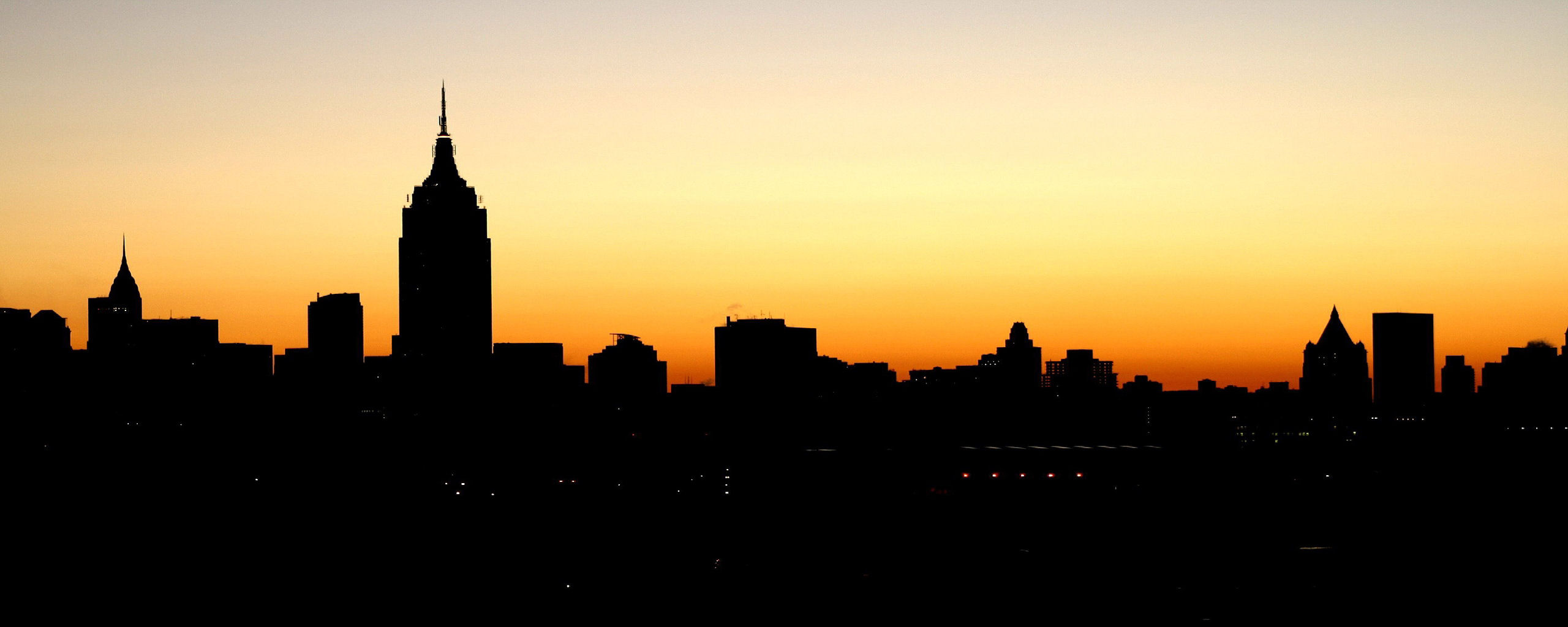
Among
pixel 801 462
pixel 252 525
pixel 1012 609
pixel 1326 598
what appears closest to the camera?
pixel 1012 609

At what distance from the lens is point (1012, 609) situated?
92.2m

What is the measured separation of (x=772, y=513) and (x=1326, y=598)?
73872mm

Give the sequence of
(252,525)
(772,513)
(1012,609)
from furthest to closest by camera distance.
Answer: (772,513) < (252,525) < (1012,609)

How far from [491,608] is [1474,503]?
123177 mm

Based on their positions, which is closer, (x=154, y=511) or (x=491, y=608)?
(x=491, y=608)

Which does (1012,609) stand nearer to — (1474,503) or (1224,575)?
(1224,575)

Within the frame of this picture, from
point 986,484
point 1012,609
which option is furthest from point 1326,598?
point 986,484

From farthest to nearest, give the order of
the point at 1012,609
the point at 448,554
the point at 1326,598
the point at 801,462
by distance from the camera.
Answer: the point at 801,462 < the point at 448,554 < the point at 1326,598 < the point at 1012,609

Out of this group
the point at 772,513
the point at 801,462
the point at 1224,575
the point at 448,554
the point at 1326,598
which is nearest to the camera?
the point at 1326,598

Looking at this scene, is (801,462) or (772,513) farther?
(801,462)

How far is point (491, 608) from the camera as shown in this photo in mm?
94812

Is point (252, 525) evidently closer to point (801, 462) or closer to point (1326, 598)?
point (801, 462)

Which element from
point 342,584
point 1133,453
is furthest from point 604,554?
point 1133,453

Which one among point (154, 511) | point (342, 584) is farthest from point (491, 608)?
point (154, 511)
